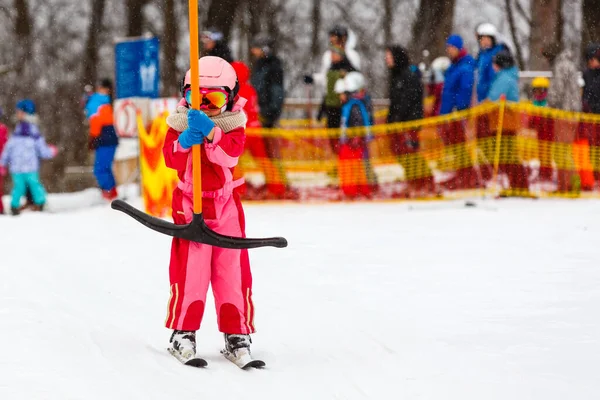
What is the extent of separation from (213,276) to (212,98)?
861 millimetres

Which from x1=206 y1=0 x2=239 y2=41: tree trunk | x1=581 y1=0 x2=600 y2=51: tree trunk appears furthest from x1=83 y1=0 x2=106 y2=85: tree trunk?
x1=581 y1=0 x2=600 y2=51: tree trunk

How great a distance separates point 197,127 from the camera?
4.98 metres

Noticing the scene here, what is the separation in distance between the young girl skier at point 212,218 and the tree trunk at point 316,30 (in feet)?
99.9

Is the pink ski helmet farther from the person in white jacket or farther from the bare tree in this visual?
the bare tree

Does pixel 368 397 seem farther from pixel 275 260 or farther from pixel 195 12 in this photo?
pixel 275 260

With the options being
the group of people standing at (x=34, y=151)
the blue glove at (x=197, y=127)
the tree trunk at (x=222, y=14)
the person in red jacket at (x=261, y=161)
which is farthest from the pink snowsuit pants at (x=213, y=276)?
the tree trunk at (x=222, y=14)

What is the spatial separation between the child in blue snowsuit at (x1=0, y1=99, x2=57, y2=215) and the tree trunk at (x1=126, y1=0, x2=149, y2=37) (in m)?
10.4

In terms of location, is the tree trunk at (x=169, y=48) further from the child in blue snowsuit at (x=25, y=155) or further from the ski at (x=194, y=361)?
the ski at (x=194, y=361)

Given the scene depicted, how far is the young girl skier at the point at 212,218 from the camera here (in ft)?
16.9

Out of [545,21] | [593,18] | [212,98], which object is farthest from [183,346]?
[593,18]

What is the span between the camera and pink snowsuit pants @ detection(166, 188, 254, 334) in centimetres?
521

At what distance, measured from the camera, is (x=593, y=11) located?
18844mm

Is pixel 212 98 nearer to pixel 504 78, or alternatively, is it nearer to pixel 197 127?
pixel 197 127

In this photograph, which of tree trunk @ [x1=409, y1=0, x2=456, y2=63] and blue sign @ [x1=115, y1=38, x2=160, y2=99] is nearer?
blue sign @ [x1=115, y1=38, x2=160, y2=99]
